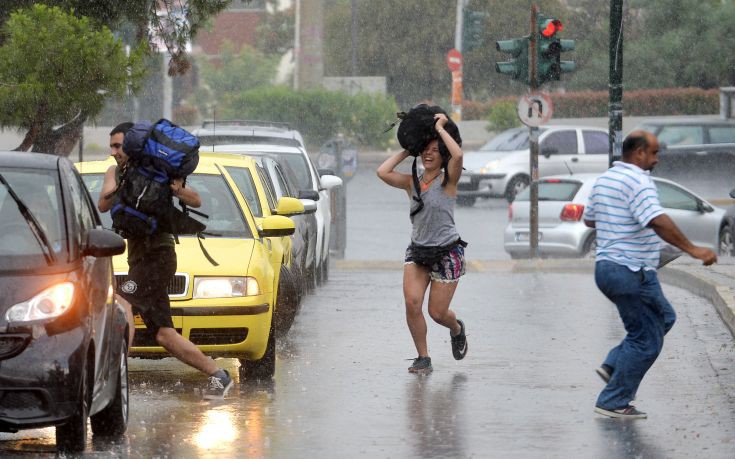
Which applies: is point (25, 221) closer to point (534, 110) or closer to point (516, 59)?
point (534, 110)

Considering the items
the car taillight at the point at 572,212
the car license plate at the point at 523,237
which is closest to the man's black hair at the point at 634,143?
the car taillight at the point at 572,212

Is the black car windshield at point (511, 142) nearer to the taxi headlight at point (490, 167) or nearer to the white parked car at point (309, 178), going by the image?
the taxi headlight at point (490, 167)

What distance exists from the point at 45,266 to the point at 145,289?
6.16ft

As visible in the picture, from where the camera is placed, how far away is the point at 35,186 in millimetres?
8391

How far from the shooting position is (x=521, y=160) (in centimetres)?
3528

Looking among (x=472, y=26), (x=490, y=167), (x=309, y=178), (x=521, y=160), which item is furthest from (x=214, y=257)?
(x=472, y=26)

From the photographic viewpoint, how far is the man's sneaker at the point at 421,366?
37.5 feet

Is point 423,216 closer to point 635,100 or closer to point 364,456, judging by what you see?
point 364,456

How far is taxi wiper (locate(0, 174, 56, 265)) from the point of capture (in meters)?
7.88

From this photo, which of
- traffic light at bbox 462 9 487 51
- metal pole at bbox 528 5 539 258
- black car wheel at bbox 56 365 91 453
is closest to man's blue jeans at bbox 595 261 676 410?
black car wheel at bbox 56 365 91 453

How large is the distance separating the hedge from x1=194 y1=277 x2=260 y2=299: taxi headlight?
45.8m

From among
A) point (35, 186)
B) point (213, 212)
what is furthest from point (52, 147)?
point (35, 186)

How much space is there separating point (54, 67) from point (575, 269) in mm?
9312

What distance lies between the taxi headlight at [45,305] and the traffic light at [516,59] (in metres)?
16.2
